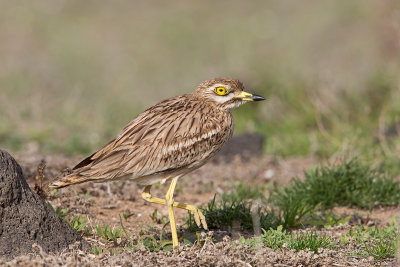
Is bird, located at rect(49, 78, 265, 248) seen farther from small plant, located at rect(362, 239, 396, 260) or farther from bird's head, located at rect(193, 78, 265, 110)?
small plant, located at rect(362, 239, 396, 260)

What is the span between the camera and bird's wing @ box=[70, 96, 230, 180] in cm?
550

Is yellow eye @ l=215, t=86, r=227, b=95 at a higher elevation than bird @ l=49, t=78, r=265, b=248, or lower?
higher

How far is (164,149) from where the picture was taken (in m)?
5.64

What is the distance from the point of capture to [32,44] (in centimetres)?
2120

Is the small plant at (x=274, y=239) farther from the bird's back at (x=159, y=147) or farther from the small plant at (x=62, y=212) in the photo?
the small plant at (x=62, y=212)

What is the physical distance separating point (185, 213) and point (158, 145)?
1.46 metres

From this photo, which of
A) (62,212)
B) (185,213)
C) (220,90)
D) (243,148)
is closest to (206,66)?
(243,148)

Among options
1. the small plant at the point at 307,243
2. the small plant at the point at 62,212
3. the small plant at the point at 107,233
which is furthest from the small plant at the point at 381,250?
the small plant at the point at 62,212

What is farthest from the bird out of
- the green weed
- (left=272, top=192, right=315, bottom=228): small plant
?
the green weed

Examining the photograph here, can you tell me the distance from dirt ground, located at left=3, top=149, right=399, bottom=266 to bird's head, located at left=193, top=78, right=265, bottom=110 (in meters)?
1.33

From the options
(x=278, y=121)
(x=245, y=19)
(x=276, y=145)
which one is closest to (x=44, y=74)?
(x=278, y=121)

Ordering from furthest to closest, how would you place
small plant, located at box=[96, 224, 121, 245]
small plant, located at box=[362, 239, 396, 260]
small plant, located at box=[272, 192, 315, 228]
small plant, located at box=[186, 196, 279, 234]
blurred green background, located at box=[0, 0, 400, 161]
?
blurred green background, located at box=[0, 0, 400, 161] < small plant, located at box=[272, 192, 315, 228] < small plant, located at box=[186, 196, 279, 234] < small plant, located at box=[96, 224, 121, 245] < small plant, located at box=[362, 239, 396, 260]

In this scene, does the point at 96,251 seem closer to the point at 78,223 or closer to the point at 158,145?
the point at 78,223

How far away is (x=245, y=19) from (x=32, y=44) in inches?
337
